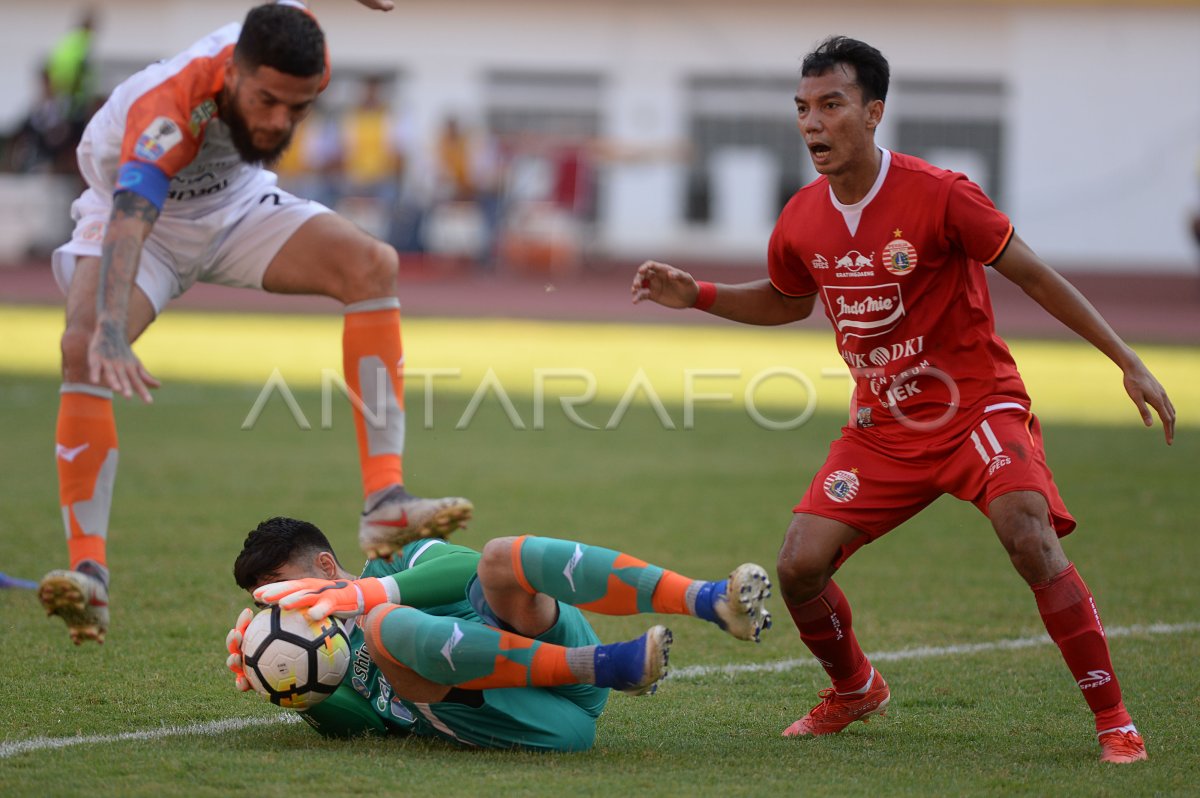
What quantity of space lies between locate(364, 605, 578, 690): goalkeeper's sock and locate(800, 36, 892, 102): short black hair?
1.97 metres

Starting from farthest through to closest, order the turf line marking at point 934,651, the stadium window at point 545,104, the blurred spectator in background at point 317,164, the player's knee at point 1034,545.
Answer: the stadium window at point 545,104
the blurred spectator in background at point 317,164
the turf line marking at point 934,651
the player's knee at point 1034,545

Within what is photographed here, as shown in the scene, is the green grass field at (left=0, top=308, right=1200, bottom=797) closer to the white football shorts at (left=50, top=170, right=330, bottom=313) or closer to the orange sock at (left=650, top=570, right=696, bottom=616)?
the orange sock at (left=650, top=570, right=696, bottom=616)

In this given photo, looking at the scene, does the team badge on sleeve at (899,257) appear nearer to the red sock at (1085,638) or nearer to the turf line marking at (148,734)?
the red sock at (1085,638)

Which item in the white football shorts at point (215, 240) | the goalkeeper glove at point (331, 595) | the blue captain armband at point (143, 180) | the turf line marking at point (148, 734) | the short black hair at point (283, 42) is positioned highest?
the short black hair at point (283, 42)

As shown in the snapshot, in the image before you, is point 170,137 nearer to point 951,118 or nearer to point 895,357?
point 895,357

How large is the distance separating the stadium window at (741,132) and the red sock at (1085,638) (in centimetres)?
2689

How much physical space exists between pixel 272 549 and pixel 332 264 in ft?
4.51

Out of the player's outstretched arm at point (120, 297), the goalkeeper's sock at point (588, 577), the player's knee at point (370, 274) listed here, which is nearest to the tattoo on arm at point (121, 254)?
the player's outstretched arm at point (120, 297)

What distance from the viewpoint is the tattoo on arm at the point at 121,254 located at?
4457 millimetres

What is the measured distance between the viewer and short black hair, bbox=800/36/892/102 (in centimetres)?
473

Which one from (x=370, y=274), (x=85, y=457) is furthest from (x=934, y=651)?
(x=85, y=457)

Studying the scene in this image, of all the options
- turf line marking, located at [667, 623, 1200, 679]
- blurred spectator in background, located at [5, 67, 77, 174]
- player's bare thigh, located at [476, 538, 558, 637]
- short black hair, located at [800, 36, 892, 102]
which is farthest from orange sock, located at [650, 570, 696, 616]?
blurred spectator in background, located at [5, 67, 77, 174]

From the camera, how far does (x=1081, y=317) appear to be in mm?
4477

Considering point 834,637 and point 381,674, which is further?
point 834,637
